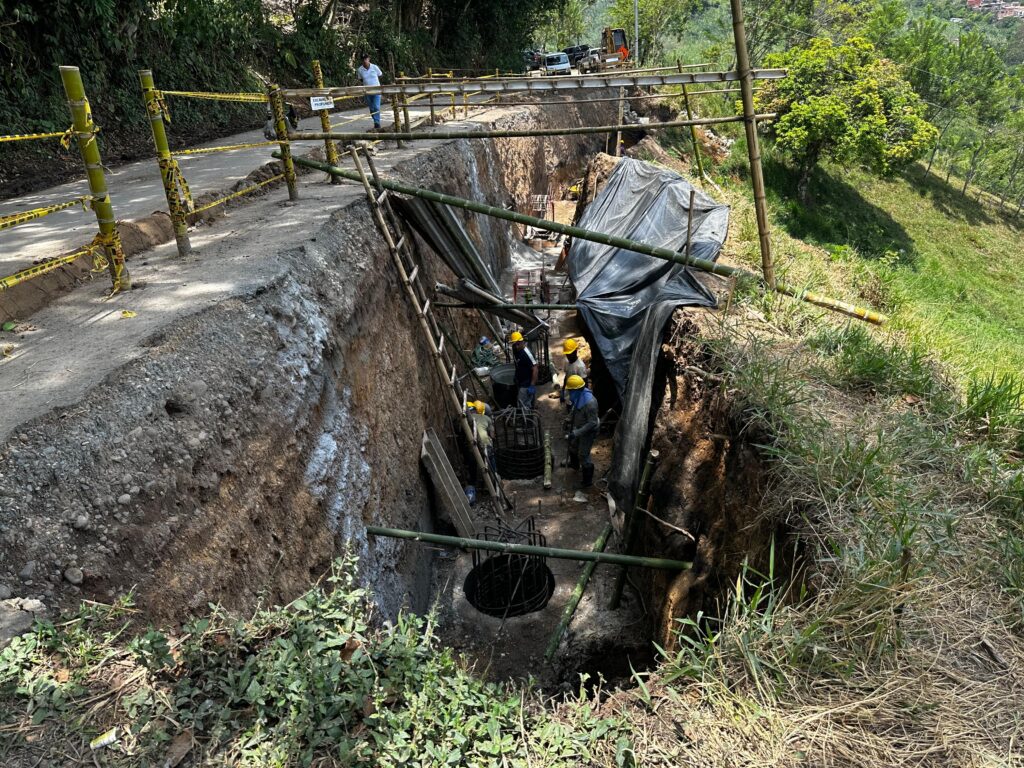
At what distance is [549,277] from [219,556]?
954 centimetres

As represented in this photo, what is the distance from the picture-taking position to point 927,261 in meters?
22.7

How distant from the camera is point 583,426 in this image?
711cm

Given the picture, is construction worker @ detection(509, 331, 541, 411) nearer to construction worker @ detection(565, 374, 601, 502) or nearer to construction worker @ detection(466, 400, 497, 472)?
construction worker @ detection(466, 400, 497, 472)

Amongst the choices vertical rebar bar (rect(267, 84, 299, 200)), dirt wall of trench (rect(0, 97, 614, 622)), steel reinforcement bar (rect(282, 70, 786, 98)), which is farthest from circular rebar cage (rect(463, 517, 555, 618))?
vertical rebar bar (rect(267, 84, 299, 200))

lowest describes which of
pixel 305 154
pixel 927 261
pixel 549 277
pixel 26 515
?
pixel 927 261

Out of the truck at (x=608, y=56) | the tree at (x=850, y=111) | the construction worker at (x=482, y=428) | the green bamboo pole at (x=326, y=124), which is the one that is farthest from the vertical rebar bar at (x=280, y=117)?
the tree at (x=850, y=111)

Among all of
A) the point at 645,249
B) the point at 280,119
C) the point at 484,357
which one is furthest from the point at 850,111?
the point at 280,119

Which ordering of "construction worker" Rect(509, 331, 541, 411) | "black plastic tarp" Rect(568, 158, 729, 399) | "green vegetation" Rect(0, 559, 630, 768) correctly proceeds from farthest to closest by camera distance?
"construction worker" Rect(509, 331, 541, 411)
"black plastic tarp" Rect(568, 158, 729, 399)
"green vegetation" Rect(0, 559, 630, 768)

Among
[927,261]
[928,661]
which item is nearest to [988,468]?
[928,661]

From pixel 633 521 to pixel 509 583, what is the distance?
4.36ft

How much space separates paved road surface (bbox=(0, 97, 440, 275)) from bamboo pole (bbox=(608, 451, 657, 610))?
200 inches

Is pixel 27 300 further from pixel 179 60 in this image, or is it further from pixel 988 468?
pixel 179 60

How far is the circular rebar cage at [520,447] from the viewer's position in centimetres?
739

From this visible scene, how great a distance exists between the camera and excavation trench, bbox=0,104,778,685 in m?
2.87
